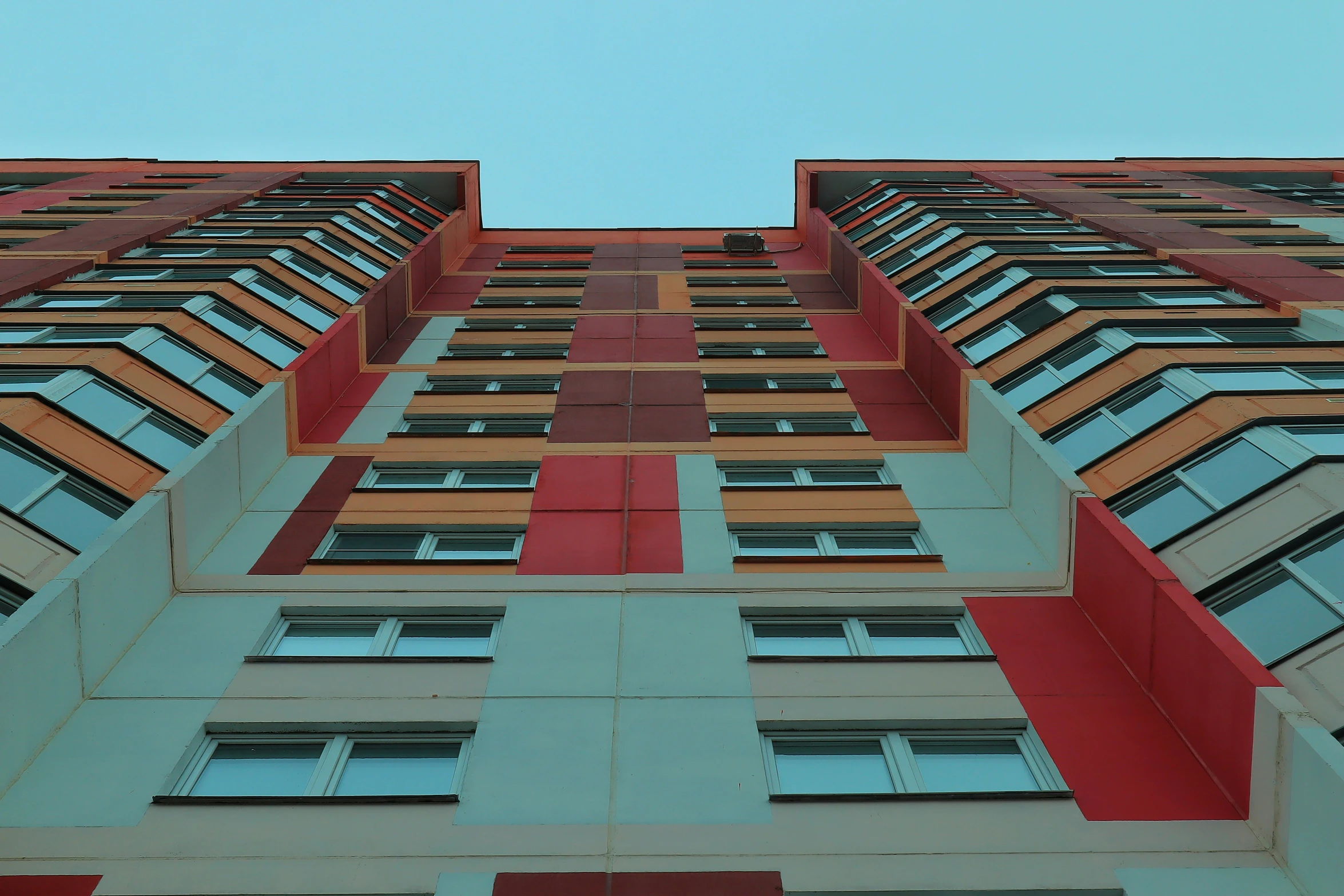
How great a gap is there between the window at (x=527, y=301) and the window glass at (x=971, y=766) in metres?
21.3

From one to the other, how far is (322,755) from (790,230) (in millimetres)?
34948

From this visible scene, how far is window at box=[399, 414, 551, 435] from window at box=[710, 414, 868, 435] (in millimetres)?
3919

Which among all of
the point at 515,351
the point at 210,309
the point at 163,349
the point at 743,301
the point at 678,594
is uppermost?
the point at 210,309

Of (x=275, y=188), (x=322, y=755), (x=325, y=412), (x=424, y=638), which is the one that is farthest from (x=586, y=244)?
(x=322, y=755)

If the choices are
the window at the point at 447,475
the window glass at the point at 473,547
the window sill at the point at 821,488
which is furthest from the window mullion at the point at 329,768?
the window sill at the point at 821,488

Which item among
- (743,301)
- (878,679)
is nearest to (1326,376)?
(878,679)

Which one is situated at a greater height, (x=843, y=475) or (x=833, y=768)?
(x=843, y=475)

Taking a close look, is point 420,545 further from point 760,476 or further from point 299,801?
point 760,476

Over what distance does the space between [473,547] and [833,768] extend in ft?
24.4

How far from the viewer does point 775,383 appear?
24.2m

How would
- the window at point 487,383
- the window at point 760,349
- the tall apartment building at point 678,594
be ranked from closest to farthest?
the tall apartment building at point 678,594 → the window at point 487,383 → the window at point 760,349

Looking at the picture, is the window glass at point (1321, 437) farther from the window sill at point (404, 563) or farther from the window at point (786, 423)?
the window sill at point (404, 563)

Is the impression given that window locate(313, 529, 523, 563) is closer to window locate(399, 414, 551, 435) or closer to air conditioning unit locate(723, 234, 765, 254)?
window locate(399, 414, 551, 435)

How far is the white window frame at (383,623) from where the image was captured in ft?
43.2
